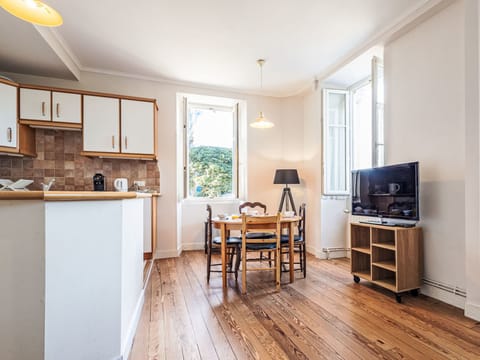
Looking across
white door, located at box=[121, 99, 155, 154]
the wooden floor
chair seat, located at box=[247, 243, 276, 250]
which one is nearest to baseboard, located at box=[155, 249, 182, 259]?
the wooden floor

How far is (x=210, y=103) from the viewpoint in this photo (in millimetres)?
4723

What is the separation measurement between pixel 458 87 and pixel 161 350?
3.18m

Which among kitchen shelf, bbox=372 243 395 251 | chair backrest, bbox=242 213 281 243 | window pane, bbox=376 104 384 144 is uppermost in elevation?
window pane, bbox=376 104 384 144

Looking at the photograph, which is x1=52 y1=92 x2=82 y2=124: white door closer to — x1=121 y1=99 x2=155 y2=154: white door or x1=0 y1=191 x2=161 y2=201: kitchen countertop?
x1=121 y1=99 x2=155 y2=154: white door

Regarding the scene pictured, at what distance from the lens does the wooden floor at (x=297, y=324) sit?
1644 millimetres

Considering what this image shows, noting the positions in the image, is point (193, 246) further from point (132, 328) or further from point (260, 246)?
point (132, 328)

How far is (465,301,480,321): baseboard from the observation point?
6.55 ft

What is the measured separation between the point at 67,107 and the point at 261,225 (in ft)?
9.44

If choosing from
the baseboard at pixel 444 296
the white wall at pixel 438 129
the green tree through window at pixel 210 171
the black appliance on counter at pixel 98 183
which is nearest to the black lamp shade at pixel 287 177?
the green tree through window at pixel 210 171

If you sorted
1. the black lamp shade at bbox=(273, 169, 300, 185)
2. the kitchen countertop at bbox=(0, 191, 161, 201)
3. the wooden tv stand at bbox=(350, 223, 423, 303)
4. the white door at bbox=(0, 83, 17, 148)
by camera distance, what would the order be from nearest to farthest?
1. the kitchen countertop at bbox=(0, 191, 161, 201)
2. the wooden tv stand at bbox=(350, 223, 423, 303)
3. the white door at bbox=(0, 83, 17, 148)
4. the black lamp shade at bbox=(273, 169, 300, 185)

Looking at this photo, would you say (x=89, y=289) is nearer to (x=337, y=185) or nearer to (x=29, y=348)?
(x=29, y=348)

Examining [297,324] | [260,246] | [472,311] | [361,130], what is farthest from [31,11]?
[361,130]

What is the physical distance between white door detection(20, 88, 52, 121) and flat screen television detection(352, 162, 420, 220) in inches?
153

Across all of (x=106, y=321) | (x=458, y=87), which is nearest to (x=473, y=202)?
(x=458, y=87)
